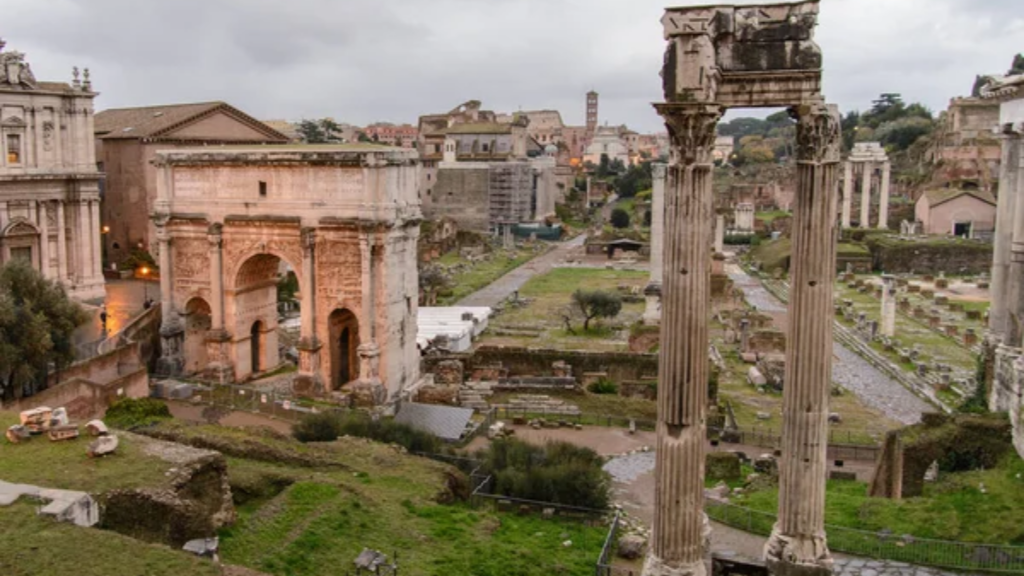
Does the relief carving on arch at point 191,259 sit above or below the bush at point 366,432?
above

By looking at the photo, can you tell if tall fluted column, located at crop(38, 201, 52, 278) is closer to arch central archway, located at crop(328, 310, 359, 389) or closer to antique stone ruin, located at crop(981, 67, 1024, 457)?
arch central archway, located at crop(328, 310, 359, 389)

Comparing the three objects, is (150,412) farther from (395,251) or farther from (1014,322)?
(1014,322)

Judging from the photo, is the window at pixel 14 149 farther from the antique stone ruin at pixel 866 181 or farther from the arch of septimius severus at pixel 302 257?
the antique stone ruin at pixel 866 181

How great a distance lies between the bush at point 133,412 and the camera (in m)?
18.1

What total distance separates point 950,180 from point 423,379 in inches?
2431

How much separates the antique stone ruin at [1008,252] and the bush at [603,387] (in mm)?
10495

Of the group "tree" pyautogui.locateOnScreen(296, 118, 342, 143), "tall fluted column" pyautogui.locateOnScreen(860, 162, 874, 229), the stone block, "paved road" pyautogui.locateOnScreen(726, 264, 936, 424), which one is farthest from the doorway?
"tree" pyautogui.locateOnScreen(296, 118, 342, 143)

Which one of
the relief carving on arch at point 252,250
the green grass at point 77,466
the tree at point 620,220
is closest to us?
the green grass at point 77,466

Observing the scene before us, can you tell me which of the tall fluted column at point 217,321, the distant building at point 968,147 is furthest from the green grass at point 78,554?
the distant building at point 968,147

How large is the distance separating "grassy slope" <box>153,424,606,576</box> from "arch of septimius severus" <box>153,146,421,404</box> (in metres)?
7.45

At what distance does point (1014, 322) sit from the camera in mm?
17594

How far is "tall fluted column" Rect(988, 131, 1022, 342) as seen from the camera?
18094 mm

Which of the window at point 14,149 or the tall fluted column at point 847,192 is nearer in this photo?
the window at point 14,149

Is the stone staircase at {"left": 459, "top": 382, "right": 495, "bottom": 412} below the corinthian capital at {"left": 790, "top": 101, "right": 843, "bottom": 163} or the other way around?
below
